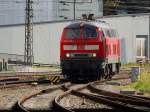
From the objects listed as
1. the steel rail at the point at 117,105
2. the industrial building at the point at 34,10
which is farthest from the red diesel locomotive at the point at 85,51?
the industrial building at the point at 34,10

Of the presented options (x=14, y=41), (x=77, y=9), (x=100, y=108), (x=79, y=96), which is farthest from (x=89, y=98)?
(x=77, y=9)

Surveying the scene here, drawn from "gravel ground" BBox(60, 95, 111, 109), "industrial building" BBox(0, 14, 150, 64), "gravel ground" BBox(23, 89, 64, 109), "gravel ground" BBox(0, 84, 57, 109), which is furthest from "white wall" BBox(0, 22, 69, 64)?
"gravel ground" BBox(60, 95, 111, 109)

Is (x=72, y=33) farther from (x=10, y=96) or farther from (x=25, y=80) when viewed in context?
(x=10, y=96)

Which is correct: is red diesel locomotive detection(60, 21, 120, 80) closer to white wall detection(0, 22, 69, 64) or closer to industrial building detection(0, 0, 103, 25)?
white wall detection(0, 22, 69, 64)

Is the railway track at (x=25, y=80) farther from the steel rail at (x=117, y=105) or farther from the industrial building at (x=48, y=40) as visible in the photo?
the industrial building at (x=48, y=40)

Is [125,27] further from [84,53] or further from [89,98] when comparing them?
[89,98]

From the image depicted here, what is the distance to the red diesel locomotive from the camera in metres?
27.6

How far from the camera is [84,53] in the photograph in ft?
91.0

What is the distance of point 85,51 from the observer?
91.2 feet

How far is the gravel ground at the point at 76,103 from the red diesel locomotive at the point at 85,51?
9155 mm

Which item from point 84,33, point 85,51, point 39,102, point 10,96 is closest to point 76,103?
point 39,102

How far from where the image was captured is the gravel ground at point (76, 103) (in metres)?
15.1

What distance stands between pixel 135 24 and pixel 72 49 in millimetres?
A: 37937

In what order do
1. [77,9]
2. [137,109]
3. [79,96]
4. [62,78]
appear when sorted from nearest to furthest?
[137,109]
[79,96]
[62,78]
[77,9]
